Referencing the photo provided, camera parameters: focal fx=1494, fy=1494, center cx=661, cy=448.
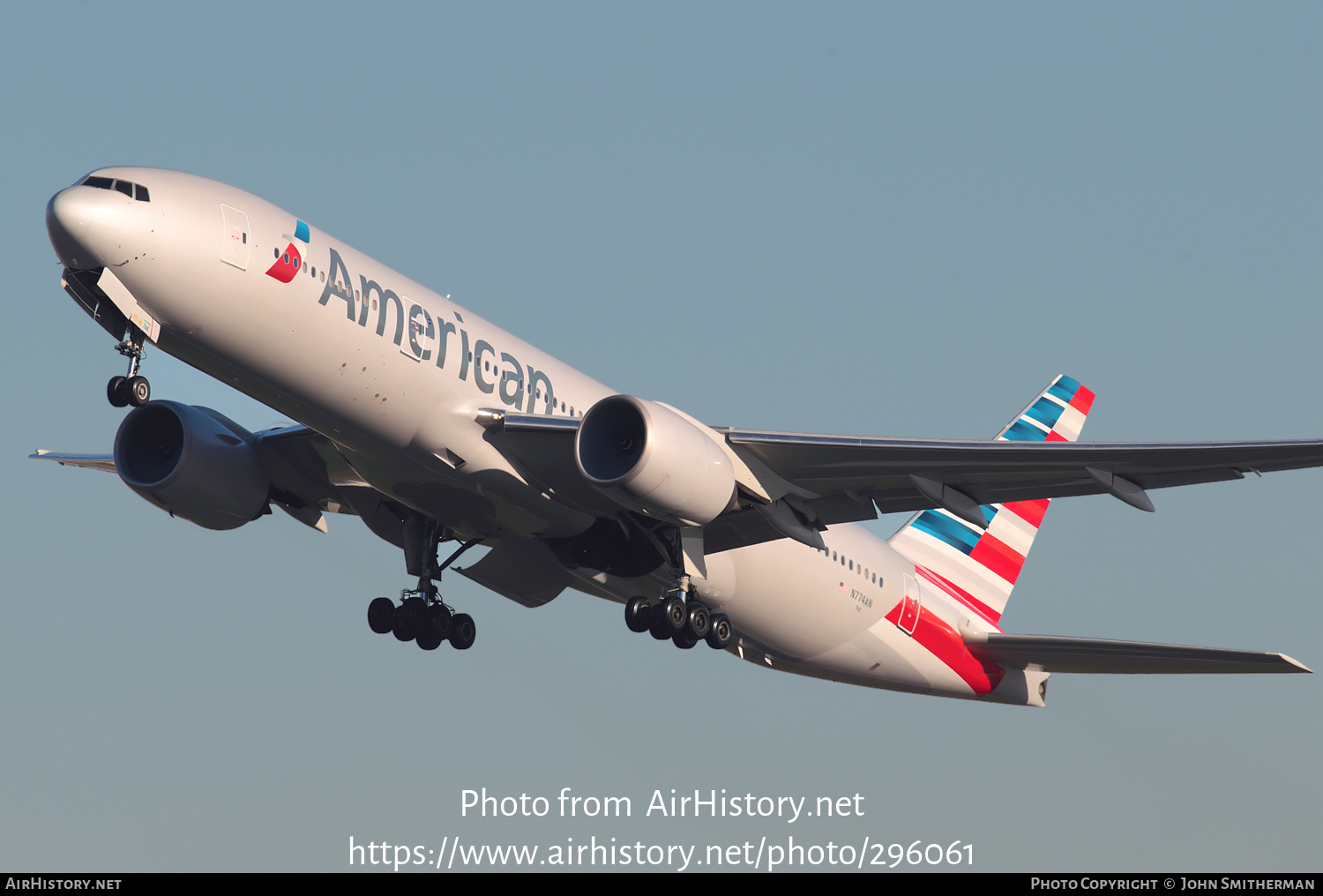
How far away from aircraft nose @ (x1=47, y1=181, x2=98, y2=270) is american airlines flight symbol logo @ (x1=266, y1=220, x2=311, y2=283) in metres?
2.43

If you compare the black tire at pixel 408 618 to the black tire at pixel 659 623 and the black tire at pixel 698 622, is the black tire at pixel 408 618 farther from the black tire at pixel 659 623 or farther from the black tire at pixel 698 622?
the black tire at pixel 698 622

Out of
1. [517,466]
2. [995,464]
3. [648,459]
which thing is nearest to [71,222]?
[517,466]

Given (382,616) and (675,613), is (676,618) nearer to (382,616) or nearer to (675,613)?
(675,613)

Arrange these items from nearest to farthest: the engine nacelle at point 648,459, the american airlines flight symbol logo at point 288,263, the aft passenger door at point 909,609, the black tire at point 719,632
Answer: the american airlines flight symbol logo at point 288,263 < the engine nacelle at point 648,459 < the black tire at point 719,632 < the aft passenger door at point 909,609

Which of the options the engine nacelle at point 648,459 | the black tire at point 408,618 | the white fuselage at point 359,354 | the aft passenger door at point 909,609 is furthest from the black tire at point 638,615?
the aft passenger door at point 909,609

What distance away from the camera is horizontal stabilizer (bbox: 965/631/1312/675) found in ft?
83.7

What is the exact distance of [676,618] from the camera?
84.5ft

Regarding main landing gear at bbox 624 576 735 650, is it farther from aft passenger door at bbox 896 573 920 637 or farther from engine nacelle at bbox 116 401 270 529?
engine nacelle at bbox 116 401 270 529

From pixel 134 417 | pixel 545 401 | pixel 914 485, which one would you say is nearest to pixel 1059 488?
pixel 914 485

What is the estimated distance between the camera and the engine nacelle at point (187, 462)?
88.2 ft

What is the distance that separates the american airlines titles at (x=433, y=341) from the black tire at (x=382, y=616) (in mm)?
5908

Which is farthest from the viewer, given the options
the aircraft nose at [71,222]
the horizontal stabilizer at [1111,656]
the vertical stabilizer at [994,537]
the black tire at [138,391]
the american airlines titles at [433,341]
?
the vertical stabilizer at [994,537]

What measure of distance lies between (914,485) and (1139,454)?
3.90 metres

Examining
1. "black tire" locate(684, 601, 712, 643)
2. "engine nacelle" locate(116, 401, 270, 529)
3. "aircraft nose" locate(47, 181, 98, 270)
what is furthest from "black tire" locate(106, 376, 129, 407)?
"black tire" locate(684, 601, 712, 643)
